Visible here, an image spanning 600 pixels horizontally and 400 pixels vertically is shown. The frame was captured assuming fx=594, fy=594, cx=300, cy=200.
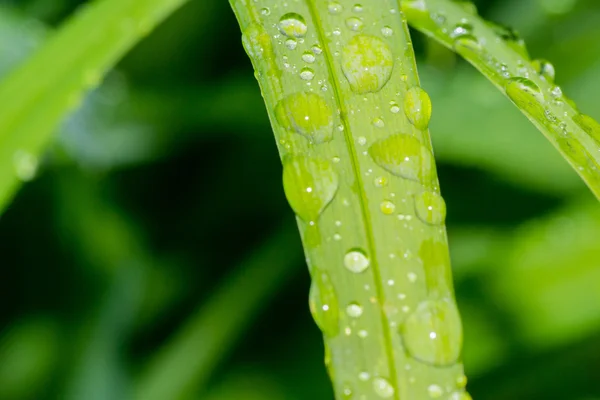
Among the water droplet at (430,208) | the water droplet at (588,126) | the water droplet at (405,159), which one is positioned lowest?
the water droplet at (430,208)

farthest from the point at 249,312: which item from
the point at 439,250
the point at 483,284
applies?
the point at 439,250

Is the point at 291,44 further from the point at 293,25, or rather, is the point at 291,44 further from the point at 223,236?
the point at 223,236

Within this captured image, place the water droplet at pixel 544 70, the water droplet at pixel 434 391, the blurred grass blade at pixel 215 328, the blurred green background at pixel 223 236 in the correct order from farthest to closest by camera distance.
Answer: the blurred grass blade at pixel 215 328, the blurred green background at pixel 223 236, the water droplet at pixel 544 70, the water droplet at pixel 434 391

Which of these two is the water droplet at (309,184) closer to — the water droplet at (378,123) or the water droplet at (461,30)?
the water droplet at (378,123)

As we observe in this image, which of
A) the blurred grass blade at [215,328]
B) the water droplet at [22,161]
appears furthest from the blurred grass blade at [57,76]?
the blurred grass blade at [215,328]

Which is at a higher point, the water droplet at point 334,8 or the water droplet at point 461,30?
the water droplet at point 334,8

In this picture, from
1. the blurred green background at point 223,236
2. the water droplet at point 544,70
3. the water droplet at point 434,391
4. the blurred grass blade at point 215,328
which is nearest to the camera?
the water droplet at point 434,391

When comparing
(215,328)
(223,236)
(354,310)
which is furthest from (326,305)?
(223,236)
